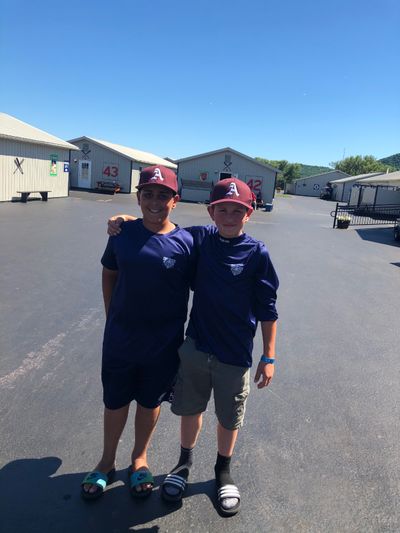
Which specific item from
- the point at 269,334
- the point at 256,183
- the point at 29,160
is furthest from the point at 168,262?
the point at 256,183

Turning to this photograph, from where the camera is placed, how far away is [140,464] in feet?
8.23

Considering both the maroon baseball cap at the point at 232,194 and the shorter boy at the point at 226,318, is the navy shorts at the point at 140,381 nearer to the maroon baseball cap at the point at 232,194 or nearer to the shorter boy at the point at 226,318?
the shorter boy at the point at 226,318

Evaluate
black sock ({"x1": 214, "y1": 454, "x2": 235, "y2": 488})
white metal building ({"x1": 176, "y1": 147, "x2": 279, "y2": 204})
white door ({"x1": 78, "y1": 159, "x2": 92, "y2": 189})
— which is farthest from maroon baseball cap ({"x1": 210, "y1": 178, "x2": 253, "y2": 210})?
white door ({"x1": 78, "y1": 159, "x2": 92, "y2": 189})

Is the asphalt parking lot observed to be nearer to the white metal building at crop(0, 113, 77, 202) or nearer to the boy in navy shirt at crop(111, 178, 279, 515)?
the boy in navy shirt at crop(111, 178, 279, 515)

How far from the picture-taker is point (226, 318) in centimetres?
230

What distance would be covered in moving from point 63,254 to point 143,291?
286 inches

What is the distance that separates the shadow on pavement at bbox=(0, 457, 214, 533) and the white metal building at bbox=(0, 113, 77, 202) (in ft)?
61.9

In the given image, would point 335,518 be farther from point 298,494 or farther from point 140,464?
point 140,464

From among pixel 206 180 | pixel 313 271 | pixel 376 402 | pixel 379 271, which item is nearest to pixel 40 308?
pixel 376 402

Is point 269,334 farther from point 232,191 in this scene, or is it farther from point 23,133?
point 23,133

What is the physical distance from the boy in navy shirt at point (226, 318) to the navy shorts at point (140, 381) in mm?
87

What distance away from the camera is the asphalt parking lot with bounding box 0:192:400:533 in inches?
90.4

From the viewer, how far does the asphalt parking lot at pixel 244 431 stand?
90.4 inches

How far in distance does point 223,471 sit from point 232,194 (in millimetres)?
1760
